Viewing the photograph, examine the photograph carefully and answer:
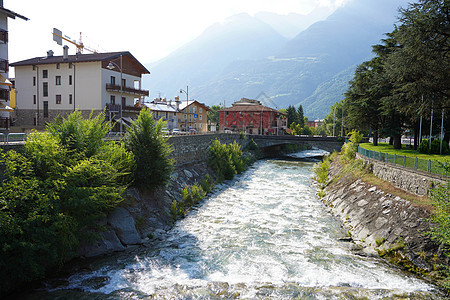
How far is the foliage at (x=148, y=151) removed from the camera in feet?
75.4

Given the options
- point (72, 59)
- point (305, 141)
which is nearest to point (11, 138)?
point (72, 59)

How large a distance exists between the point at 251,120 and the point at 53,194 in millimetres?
88252

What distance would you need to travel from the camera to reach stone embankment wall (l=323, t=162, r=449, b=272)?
49.3ft

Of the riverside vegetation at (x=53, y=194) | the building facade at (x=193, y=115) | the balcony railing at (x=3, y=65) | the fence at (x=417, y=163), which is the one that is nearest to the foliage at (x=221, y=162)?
the fence at (x=417, y=163)

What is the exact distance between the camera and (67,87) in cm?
5228

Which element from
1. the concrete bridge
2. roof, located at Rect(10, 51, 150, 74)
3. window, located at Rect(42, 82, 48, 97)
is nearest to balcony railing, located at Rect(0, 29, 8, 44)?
roof, located at Rect(10, 51, 150, 74)

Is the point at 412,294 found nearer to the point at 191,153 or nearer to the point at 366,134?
the point at 191,153

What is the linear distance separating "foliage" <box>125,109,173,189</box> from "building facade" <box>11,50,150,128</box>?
2886 centimetres

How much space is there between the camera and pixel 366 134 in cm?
7900

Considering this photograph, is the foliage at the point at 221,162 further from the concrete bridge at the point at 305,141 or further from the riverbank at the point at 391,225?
the concrete bridge at the point at 305,141

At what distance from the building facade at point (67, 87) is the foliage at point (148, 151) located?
Result: 28864mm

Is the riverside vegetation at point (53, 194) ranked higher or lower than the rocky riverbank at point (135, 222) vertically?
higher

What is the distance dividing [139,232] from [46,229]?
695 centimetres

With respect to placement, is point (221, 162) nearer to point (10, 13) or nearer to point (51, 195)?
point (51, 195)
